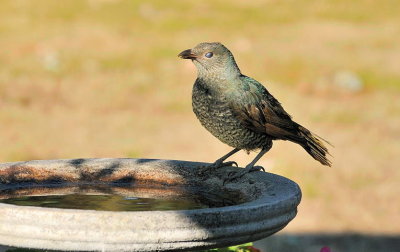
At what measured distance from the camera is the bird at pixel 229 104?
5.26 meters

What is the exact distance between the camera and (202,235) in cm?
388

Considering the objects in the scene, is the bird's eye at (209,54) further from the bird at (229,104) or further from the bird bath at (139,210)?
the bird bath at (139,210)

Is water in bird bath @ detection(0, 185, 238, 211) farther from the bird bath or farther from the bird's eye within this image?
the bird's eye

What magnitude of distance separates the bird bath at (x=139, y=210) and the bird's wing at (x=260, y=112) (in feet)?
1.21

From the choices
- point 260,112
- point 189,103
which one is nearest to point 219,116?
point 260,112

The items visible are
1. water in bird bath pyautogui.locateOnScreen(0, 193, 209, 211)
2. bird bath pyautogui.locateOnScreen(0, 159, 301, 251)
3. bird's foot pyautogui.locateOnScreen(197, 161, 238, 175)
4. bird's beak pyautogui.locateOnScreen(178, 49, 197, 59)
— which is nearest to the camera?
bird bath pyautogui.locateOnScreen(0, 159, 301, 251)

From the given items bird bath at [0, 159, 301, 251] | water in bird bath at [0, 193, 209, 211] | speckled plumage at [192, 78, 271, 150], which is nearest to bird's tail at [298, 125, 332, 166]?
speckled plumage at [192, 78, 271, 150]

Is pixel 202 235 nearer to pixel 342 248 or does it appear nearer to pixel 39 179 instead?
pixel 39 179

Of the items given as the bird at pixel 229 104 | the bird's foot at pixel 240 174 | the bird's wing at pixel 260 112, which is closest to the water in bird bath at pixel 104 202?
the bird's foot at pixel 240 174

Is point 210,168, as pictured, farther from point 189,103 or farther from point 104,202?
point 189,103

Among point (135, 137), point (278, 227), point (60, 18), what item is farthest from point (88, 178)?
point (60, 18)

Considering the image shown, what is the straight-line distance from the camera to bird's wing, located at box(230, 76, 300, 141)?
17.3 feet

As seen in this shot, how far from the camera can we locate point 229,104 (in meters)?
5.26

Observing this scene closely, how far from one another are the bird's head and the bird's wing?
0.51 feet
